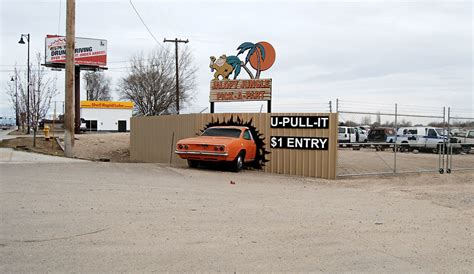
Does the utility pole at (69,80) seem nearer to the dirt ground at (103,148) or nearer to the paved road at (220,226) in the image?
the paved road at (220,226)

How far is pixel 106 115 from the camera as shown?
61.1m

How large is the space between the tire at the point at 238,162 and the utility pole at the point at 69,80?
23.4 feet

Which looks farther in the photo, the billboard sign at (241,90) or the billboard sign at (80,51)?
the billboard sign at (80,51)

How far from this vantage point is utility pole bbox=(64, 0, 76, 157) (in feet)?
59.2

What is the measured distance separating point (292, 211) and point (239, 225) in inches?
66.5

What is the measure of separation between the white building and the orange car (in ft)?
152

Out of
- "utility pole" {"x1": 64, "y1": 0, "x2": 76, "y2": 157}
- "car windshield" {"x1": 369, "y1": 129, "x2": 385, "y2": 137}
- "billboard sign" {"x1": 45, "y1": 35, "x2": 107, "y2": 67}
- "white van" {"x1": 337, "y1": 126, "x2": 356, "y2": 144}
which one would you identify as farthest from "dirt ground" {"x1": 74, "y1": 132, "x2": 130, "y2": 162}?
"billboard sign" {"x1": 45, "y1": 35, "x2": 107, "y2": 67}

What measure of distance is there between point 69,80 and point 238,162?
7795 millimetres

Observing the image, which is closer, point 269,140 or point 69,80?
point 269,140

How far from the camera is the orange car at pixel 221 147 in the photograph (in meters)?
14.5

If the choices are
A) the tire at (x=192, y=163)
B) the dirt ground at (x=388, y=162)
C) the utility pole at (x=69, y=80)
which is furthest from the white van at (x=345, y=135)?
the utility pole at (x=69, y=80)

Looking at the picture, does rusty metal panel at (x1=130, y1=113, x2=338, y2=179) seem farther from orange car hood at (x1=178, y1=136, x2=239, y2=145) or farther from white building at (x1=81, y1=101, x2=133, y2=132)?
white building at (x1=81, y1=101, x2=133, y2=132)

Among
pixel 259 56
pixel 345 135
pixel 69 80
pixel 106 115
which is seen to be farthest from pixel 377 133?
pixel 106 115

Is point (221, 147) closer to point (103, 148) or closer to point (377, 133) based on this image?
point (377, 133)
